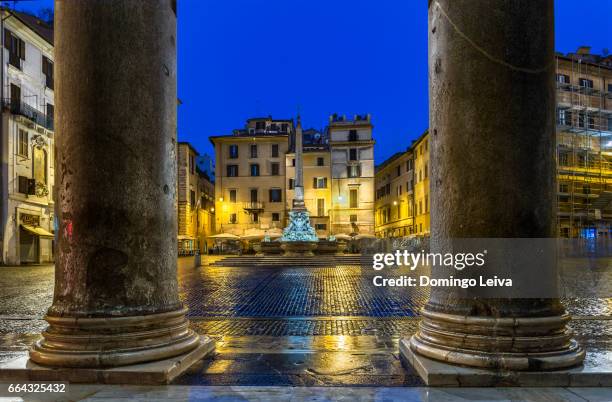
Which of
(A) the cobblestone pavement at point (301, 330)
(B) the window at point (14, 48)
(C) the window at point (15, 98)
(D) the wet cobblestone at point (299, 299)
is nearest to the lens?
(A) the cobblestone pavement at point (301, 330)

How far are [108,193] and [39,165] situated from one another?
30.3 metres

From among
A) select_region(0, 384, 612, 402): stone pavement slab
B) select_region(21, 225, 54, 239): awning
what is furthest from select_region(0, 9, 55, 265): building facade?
select_region(0, 384, 612, 402): stone pavement slab

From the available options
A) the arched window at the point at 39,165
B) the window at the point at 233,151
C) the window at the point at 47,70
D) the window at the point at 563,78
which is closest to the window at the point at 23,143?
the arched window at the point at 39,165

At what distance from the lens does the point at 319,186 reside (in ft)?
179

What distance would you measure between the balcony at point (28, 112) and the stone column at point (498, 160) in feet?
97.6

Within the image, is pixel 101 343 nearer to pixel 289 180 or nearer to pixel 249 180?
pixel 289 180

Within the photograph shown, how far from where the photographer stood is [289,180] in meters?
54.3

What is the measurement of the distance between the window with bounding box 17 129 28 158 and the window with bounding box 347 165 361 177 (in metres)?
31.0

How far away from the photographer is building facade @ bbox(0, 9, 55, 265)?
28484 millimetres

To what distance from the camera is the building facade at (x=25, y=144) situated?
28484 mm

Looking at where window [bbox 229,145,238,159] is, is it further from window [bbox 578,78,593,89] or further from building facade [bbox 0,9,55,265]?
window [bbox 578,78,593,89]

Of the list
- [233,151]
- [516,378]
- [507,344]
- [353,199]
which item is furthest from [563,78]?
[516,378]

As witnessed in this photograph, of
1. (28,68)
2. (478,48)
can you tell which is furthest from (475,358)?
(28,68)

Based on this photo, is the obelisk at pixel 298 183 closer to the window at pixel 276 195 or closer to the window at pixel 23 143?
the window at pixel 23 143
